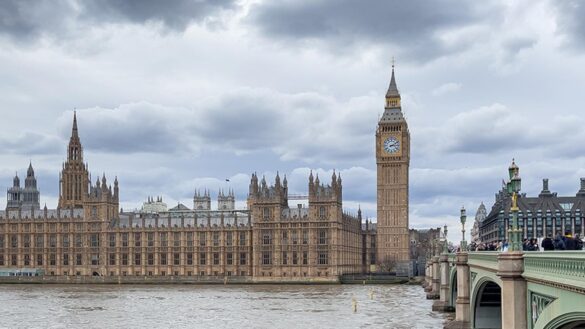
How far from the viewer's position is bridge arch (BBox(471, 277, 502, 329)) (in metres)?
46.0

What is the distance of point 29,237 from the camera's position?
180125 millimetres

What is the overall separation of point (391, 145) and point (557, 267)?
165 metres

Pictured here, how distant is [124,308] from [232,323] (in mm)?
22611

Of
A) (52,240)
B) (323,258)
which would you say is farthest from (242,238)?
(52,240)

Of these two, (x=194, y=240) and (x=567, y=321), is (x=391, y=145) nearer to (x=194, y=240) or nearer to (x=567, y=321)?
(x=194, y=240)

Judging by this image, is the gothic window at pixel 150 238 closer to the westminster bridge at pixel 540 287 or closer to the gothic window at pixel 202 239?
the gothic window at pixel 202 239

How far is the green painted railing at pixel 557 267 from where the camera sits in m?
19.1

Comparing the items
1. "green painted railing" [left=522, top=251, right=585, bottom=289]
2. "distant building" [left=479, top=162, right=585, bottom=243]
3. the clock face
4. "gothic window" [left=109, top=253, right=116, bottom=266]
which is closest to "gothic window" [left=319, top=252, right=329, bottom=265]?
the clock face

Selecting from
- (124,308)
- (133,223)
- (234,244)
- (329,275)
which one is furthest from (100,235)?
(124,308)

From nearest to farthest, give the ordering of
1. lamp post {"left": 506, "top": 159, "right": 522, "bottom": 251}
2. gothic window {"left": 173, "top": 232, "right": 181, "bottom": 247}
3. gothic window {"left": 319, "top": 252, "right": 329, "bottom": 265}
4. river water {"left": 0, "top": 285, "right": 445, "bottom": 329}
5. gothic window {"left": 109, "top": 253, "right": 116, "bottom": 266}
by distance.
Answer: lamp post {"left": 506, "top": 159, "right": 522, "bottom": 251}, river water {"left": 0, "top": 285, "right": 445, "bottom": 329}, gothic window {"left": 319, "top": 252, "right": 329, "bottom": 265}, gothic window {"left": 173, "top": 232, "right": 181, "bottom": 247}, gothic window {"left": 109, "top": 253, "right": 116, "bottom": 266}

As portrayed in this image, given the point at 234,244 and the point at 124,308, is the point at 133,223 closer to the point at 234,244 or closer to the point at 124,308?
the point at 234,244

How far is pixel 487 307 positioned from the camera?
48.7 m

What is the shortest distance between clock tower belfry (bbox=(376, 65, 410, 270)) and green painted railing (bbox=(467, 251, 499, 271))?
134707mm

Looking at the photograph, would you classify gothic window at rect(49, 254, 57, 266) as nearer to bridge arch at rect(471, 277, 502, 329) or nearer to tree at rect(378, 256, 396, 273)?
tree at rect(378, 256, 396, 273)
